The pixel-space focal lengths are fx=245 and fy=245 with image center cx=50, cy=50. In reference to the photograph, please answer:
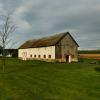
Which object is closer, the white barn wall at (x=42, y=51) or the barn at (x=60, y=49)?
the barn at (x=60, y=49)

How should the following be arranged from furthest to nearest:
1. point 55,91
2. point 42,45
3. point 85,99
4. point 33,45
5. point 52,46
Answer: point 33,45, point 42,45, point 52,46, point 55,91, point 85,99

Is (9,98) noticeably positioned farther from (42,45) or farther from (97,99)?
(42,45)

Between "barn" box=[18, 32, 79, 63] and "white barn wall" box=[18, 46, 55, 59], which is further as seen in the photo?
"white barn wall" box=[18, 46, 55, 59]

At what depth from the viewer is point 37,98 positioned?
14727mm

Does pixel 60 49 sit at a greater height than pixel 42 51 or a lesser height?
greater

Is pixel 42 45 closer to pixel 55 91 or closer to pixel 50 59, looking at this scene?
Answer: pixel 50 59

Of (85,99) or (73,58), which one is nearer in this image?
→ (85,99)

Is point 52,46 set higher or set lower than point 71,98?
higher

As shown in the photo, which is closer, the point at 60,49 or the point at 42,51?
the point at 60,49

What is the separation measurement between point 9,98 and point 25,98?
984 millimetres

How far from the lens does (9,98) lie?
14836mm

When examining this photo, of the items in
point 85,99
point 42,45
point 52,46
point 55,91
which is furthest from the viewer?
point 42,45

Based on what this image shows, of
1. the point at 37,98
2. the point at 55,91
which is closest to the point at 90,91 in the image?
the point at 55,91

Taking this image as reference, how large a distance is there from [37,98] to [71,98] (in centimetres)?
205
